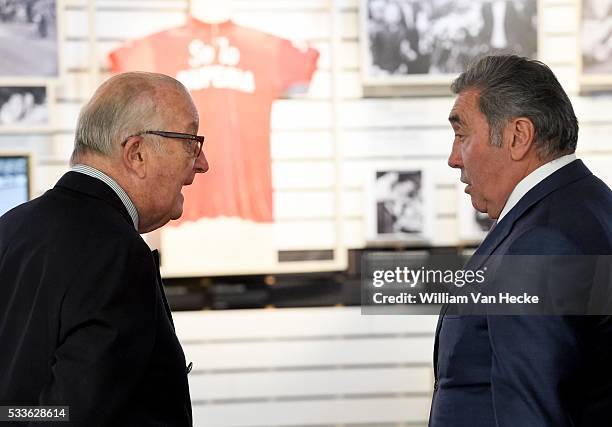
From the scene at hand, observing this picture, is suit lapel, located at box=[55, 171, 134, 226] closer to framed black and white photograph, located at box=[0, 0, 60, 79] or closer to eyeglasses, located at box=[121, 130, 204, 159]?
eyeglasses, located at box=[121, 130, 204, 159]

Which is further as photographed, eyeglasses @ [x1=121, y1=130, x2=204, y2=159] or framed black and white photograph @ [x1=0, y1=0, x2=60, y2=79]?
framed black and white photograph @ [x1=0, y1=0, x2=60, y2=79]

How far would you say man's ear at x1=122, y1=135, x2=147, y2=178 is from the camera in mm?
1619

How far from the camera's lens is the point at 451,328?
178 centimetres

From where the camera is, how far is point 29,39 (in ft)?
12.5

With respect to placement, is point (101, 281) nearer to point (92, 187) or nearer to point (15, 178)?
point (92, 187)

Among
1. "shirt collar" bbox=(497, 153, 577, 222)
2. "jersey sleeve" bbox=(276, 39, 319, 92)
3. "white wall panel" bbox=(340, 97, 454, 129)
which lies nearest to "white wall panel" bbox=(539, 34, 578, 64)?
"white wall panel" bbox=(340, 97, 454, 129)

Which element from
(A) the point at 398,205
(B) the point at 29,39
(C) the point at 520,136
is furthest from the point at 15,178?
(C) the point at 520,136

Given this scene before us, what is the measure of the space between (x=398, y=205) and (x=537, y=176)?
7.17 feet

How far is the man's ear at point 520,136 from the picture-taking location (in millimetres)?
1784

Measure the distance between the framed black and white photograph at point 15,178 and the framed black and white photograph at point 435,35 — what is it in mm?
1522

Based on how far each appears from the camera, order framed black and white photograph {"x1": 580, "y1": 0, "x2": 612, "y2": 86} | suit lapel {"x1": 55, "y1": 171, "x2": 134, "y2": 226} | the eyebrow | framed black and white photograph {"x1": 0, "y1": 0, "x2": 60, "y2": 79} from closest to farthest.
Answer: suit lapel {"x1": 55, "y1": 171, "x2": 134, "y2": 226}, the eyebrow, framed black and white photograph {"x1": 0, "y1": 0, "x2": 60, "y2": 79}, framed black and white photograph {"x1": 580, "y1": 0, "x2": 612, "y2": 86}

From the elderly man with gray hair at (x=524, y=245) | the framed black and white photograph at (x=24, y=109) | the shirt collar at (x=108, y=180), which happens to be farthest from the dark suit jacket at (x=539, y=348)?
the framed black and white photograph at (x=24, y=109)

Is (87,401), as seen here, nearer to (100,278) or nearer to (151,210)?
(100,278)

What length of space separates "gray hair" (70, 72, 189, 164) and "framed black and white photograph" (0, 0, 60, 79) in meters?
2.32
